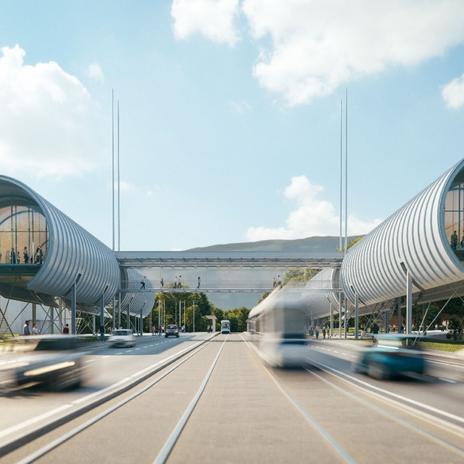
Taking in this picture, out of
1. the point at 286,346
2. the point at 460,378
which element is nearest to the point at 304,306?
the point at 286,346

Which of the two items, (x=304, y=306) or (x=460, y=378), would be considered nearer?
(x=460, y=378)

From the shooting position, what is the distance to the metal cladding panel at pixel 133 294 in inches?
3374

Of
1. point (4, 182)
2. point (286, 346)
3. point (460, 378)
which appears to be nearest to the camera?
point (460, 378)

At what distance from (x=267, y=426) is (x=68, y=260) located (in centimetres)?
4772

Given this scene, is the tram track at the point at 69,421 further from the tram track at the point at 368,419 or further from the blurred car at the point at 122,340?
the blurred car at the point at 122,340

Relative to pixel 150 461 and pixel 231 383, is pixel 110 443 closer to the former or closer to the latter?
pixel 150 461

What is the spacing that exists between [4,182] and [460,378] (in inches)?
1601

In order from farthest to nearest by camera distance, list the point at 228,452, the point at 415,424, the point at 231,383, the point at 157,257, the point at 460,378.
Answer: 1. the point at 157,257
2. the point at 460,378
3. the point at 231,383
4. the point at 415,424
5. the point at 228,452

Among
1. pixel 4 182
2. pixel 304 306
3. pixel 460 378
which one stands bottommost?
pixel 460 378

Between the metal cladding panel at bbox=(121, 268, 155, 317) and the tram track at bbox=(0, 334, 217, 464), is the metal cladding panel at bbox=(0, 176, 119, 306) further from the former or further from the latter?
the tram track at bbox=(0, 334, 217, 464)

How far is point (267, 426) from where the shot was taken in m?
10.9

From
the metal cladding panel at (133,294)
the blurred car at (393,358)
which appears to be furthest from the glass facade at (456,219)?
the metal cladding panel at (133,294)

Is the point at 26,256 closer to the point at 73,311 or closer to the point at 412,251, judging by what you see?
the point at 73,311

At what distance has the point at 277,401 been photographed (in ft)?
47.9
